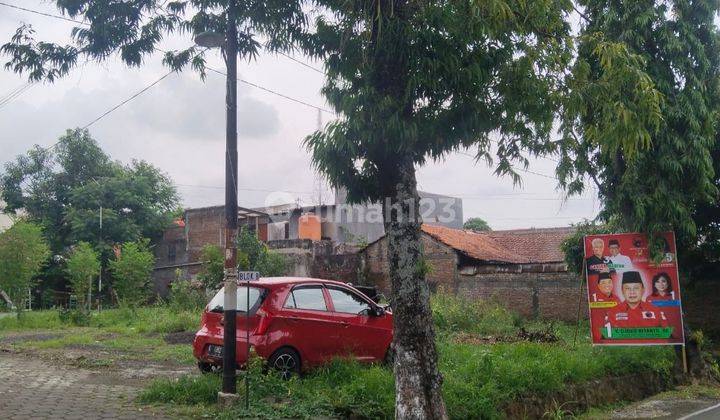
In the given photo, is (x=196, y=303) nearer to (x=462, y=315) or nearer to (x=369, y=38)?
(x=462, y=315)

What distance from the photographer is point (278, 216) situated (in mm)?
40531

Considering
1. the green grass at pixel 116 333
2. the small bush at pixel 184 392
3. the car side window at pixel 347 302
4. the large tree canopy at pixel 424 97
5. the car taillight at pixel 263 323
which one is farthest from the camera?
the green grass at pixel 116 333

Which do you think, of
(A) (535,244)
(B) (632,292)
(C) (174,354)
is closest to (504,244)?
(A) (535,244)

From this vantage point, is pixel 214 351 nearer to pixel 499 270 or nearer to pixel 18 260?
pixel 499 270

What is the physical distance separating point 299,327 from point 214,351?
1.30 metres

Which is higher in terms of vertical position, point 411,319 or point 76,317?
point 411,319

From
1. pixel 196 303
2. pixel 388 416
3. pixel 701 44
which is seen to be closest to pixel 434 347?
pixel 388 416

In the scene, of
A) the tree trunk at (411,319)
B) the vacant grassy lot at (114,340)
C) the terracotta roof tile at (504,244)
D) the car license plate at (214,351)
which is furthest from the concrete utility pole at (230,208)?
the terracotta roof tile at (504,244)

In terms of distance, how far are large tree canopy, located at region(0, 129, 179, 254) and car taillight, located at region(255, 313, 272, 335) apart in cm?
3380

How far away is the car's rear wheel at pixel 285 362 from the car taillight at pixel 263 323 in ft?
1.29

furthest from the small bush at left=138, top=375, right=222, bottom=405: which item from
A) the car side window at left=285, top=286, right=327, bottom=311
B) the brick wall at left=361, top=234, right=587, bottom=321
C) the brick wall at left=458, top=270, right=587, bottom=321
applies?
the brick wall at left=458, top=270, right=587, bottom=321

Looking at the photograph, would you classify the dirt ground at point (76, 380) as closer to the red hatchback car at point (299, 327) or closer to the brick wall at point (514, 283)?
the red hatchback car at point (299, 327)

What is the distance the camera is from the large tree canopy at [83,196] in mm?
41156

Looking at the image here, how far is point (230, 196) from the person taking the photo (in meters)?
8.86
